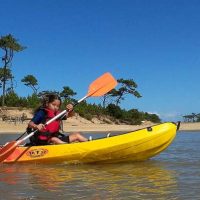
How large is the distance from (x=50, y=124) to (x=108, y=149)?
1200 millimetres

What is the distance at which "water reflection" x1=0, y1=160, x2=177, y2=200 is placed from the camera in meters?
4.58

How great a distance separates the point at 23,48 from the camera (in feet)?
124

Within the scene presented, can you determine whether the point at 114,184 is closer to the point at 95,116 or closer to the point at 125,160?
the point at 125,160

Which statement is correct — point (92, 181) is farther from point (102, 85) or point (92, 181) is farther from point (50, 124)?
point (102, 85)

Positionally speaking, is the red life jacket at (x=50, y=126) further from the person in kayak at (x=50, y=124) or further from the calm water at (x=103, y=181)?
the calm water at (x=103, y=181)

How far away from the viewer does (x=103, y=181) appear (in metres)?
5.48

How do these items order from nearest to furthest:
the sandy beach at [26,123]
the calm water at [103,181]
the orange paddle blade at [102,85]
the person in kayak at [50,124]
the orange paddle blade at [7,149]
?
the calm water at [103,181], the orange paddle blade at [7,149], the person in kayak at [50,124], the orange paddle blade at [102,85], the sandy beach at [26,123]

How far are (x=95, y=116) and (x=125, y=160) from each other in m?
27.2

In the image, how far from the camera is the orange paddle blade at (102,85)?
9.05 m

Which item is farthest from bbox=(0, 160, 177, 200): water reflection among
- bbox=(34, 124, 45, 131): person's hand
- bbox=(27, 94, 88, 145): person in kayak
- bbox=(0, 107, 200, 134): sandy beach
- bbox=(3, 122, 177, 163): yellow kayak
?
bbox=(0, 107, 200, 134): sandy beach

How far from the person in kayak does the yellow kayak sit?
0.25 meters

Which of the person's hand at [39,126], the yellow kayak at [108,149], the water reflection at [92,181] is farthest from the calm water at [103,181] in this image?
the person's hand at [39,126]

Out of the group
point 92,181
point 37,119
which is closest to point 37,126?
point 37,119

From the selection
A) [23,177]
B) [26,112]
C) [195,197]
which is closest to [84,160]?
[23,177]
